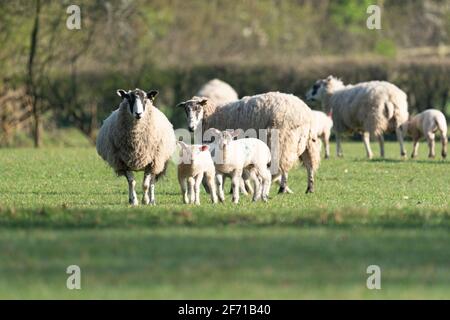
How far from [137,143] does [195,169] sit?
120 centimetres

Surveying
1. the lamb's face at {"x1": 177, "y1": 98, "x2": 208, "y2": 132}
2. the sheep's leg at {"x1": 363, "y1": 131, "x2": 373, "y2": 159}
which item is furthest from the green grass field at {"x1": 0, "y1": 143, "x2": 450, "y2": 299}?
the sheep's leg at {"x1": 363, "y1": 131, "x2": 373, "y2": 159}

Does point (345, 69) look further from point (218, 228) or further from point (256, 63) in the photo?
point (218, 228)

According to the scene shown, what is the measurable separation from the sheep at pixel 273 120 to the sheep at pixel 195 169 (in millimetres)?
2765

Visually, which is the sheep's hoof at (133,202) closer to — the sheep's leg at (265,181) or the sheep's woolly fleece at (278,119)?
the sheep's leg at (265,181)

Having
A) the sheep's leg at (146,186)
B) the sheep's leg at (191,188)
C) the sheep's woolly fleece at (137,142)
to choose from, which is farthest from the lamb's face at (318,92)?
the sheep's leg at (191,188)

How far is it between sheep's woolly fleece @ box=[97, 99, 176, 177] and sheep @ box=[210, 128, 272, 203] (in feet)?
2.60

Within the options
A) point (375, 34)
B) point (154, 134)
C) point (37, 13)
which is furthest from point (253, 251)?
point (375, 34)

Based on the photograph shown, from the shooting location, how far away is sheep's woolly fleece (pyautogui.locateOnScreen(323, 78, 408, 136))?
1173 inches

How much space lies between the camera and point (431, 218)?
48.0 ft

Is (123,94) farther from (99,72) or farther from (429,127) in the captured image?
(99,72)

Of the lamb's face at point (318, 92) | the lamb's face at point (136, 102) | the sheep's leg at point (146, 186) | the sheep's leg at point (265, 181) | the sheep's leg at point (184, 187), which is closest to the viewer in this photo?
the lamb's face at point (136, 102)

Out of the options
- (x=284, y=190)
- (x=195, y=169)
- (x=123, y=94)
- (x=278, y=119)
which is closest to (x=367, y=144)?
(x=284, y=190)

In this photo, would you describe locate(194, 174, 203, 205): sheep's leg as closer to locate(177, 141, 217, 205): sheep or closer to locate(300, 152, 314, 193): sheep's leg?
locate(177, 141, 217, 205): sheep

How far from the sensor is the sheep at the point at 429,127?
29.1 meters
